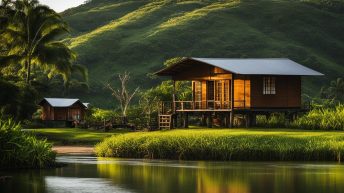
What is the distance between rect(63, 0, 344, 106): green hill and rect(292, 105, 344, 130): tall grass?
255 ft

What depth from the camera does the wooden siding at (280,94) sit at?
60969mm

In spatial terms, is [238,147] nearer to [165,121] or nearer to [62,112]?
[165,121]

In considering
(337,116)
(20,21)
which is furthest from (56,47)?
(337,116)

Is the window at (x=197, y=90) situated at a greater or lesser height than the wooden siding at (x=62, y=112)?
greater

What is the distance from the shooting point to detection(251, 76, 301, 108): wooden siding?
60969 millimetres

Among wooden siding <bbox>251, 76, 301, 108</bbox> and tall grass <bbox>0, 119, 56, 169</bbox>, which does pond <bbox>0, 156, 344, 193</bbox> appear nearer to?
tall grass <bbox>0, 119, 56, 169</bbox>

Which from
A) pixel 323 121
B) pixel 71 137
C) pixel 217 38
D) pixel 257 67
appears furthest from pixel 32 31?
pixel 217 38

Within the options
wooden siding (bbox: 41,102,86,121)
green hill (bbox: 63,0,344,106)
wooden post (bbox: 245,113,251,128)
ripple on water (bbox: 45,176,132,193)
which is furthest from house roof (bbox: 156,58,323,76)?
green hill (bbox: 63,0,344,106)

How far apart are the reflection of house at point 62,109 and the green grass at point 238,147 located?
1699 inches

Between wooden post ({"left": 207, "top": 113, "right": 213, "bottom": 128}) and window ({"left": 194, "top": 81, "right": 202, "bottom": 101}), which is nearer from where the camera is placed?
wooden post ({"left": 207, "top": 113, "right": 213, "bottom": 128})

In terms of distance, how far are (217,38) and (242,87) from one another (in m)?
103

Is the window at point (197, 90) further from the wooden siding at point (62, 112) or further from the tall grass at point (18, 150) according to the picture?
the tall grass at point (18, 150)

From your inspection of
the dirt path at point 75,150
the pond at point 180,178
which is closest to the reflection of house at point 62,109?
the dirt path at point 75,150

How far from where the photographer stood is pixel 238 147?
42.2 m
